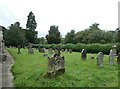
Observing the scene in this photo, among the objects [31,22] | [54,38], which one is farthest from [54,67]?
[31,22]

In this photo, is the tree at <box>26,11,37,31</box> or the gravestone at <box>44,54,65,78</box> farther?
the tree at <box>26,11,37,31</box>

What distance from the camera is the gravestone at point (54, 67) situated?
1570cm

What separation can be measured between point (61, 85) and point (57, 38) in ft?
306

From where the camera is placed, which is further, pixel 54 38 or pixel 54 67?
pixel 54 38

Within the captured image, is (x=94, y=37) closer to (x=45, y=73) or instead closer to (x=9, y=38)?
(x=9, y=38)

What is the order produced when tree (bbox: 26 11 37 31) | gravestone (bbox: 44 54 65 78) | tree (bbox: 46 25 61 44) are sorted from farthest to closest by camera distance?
1. tree (bbox: 26 11 37 31)
2. tree (bbox: 46 25 61 44)
3. gravestone (bbox: 44 54 65 78)

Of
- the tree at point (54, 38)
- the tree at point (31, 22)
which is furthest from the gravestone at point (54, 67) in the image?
the tree at point (31, 22)

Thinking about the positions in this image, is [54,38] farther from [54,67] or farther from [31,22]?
[54,67]

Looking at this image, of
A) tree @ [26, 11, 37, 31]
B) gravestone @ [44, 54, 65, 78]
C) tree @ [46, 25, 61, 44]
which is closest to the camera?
gravestone @ [44, 54, 65, 78]

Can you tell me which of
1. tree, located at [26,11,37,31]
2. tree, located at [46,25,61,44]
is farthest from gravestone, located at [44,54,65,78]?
tree, located at [26,11,37,31]

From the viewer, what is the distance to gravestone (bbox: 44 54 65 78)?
1570cm

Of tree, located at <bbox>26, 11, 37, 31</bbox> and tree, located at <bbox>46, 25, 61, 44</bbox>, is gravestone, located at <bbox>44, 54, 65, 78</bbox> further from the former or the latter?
tree, located at <bbox>26, 11, 37, 31</bbox>

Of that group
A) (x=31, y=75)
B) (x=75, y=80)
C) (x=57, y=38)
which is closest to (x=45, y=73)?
(x=31, y=75)

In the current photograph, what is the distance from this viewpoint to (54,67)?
16.2 m
